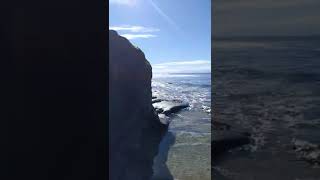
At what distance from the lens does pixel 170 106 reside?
1839mm

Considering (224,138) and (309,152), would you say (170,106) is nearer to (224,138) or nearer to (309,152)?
(224,138)

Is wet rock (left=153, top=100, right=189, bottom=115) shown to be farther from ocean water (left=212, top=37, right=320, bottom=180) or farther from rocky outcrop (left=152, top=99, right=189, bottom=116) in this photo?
ocean water (left=212, top=37, right=320, bottom=180)

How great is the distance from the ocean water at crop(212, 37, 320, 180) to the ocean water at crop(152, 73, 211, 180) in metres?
0.10

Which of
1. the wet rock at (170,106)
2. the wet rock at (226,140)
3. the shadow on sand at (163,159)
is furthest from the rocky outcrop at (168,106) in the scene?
the wet rock at (226,140)

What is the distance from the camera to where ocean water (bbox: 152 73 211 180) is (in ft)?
5.80

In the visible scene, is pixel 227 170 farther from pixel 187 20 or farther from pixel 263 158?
pixel 187 20
